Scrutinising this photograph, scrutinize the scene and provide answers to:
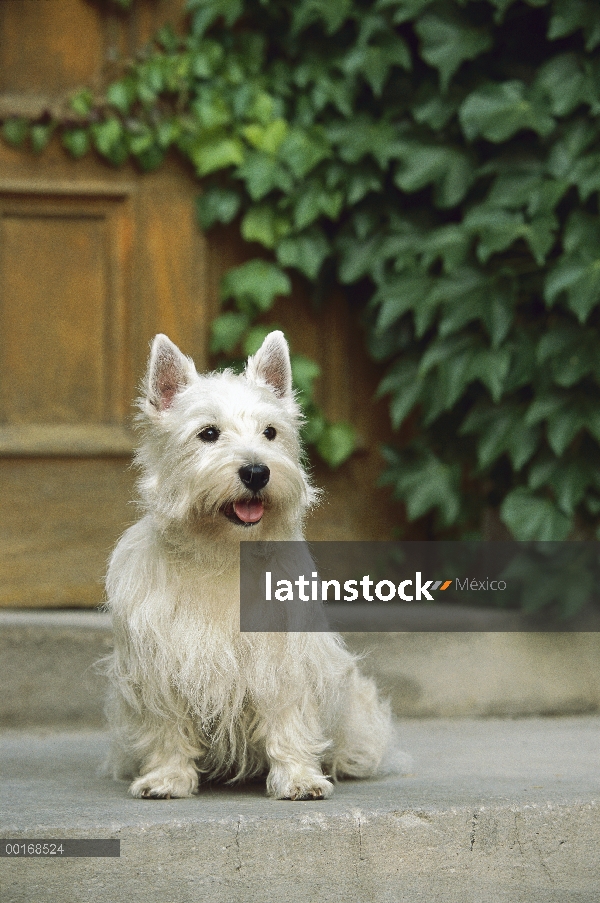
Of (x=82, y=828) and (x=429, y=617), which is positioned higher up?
(x=429, y=617)

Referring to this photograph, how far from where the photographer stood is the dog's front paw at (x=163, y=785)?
2.66m

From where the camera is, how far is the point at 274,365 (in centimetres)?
289

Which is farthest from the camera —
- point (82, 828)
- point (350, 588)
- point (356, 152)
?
point (350, 588)

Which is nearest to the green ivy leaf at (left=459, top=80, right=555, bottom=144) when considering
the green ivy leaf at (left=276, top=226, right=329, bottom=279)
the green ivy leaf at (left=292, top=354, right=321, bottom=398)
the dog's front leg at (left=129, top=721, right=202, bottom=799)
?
the green ivy leaf at (left=276, top=226, right=329, bottom=279)

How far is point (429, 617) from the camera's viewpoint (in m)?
3.96

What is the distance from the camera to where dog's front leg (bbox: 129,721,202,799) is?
267 centimetres

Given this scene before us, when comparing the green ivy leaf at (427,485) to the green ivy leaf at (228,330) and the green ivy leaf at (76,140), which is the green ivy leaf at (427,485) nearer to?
the green ivy leaf at (228,330)

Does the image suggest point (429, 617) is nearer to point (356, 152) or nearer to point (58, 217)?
point (356, 152)

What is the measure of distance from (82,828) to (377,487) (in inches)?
94.3

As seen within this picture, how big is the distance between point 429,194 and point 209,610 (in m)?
2.23

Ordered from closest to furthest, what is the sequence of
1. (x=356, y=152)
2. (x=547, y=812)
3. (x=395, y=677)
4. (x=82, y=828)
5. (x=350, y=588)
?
1. (x=82, y=828)
2. (x=547, y=812)
3. (x=395, y=677)
4. (x=356, y=152)
5. (x=350, y=588)

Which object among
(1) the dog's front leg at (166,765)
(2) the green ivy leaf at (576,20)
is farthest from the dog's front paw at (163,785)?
(2) the green ivy leaf at (576,20)

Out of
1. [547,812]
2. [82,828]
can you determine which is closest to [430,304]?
[547,812]

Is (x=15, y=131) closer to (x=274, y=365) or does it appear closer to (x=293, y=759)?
(x=274, y=365)
